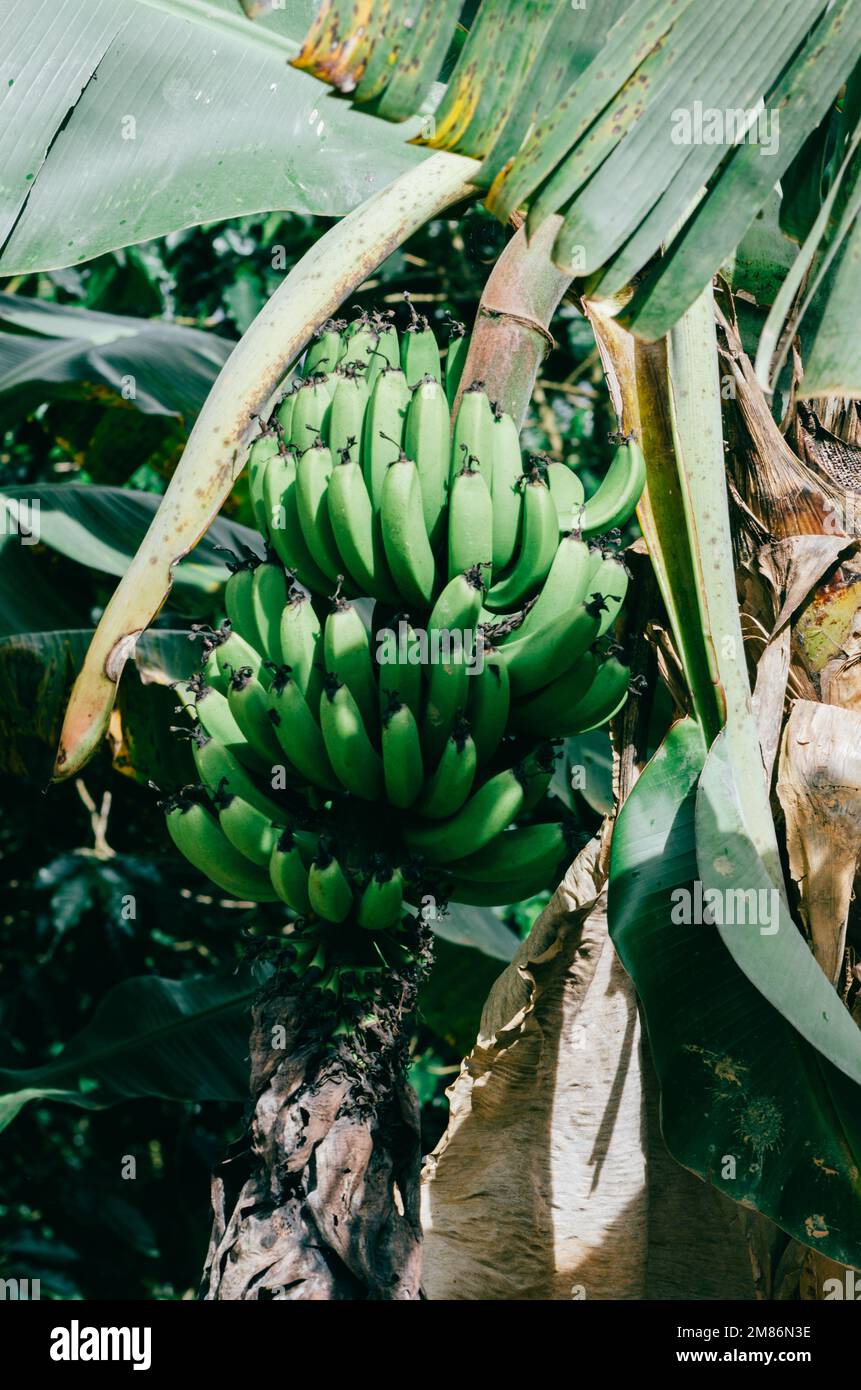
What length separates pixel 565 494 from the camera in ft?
6.31

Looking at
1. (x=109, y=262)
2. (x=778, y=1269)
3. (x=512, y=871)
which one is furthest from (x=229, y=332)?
(x=778, y=1269)

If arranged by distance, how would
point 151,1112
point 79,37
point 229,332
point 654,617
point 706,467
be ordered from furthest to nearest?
1. point 229,332
2. point 151,1112
3. point 79,37
4. point 654,617
5. point 706,467

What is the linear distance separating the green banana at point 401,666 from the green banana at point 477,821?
143 millimetres

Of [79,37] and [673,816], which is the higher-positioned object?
[79,37]

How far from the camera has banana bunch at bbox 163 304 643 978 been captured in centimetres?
165

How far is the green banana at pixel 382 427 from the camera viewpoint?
70.4 inches

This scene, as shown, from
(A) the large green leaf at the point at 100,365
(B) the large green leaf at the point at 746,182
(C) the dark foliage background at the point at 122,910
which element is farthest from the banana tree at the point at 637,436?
(C) the dark foliage background at the point at 122,910

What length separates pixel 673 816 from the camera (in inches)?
68.4

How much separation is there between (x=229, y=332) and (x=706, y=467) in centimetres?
288

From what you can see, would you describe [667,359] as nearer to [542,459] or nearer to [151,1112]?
[542,459]

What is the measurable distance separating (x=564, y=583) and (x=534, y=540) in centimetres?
8

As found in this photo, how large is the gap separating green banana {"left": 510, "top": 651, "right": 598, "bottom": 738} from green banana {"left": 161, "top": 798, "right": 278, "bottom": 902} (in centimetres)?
42

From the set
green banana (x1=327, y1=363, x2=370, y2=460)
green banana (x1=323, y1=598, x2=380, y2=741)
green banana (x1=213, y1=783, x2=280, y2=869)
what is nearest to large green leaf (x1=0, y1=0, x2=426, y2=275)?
green banana (x1=327, y1=363, x2=370, y2=460)
